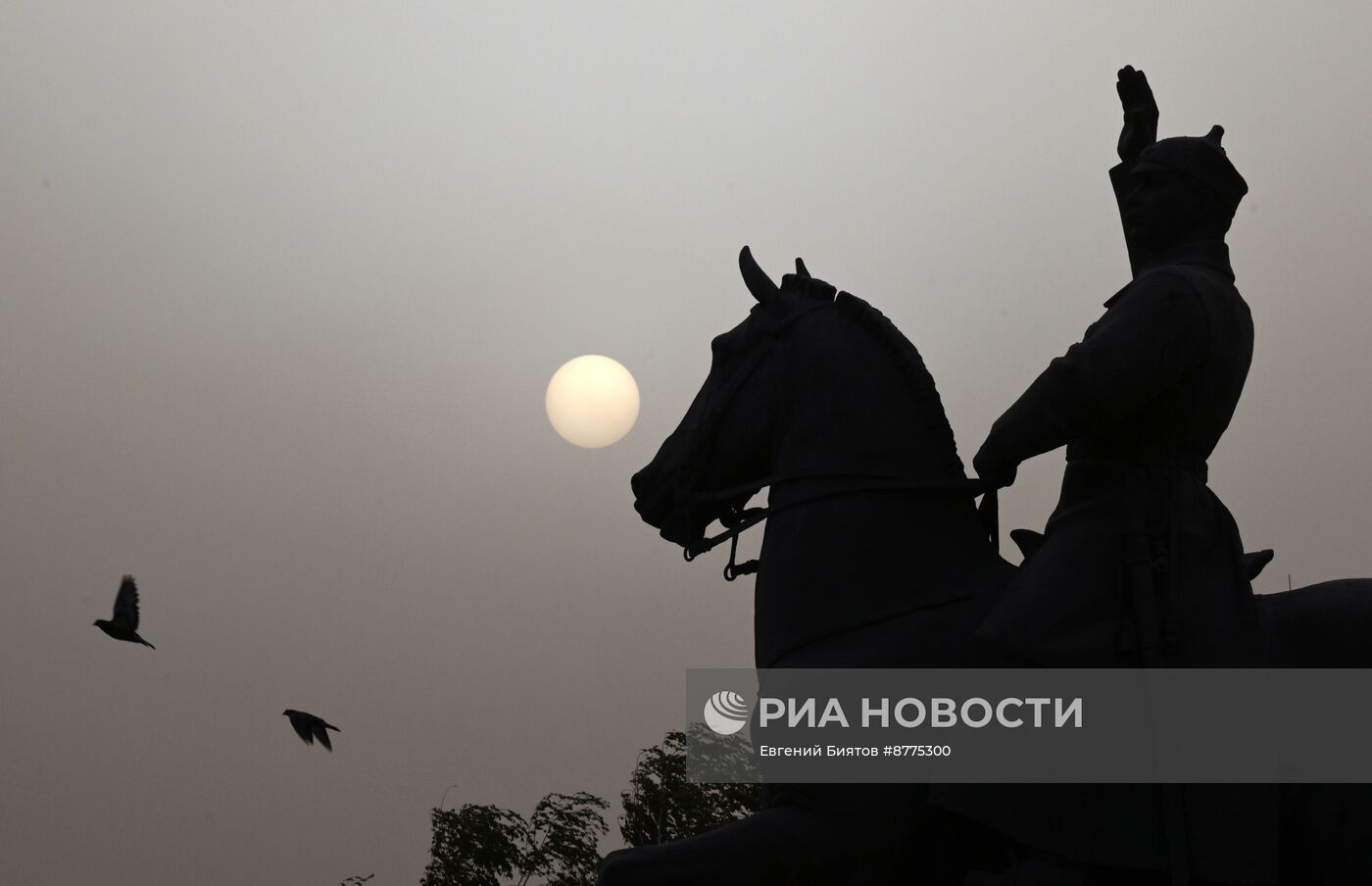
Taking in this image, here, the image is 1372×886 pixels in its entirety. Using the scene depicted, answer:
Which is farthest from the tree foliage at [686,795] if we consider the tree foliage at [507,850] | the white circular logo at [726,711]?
the white circular logo at [726,711]

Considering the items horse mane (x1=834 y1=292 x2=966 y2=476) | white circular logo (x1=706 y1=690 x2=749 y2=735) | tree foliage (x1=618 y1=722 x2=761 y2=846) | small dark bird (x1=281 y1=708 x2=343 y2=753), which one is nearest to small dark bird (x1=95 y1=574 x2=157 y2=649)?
small dark bird (x1=281 y1=708 x2=343 y2=753)

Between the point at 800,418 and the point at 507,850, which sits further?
the point at 507,850

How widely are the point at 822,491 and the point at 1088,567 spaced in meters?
1.09

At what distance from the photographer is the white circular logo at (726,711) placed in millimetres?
7129

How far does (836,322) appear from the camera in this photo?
254 inches

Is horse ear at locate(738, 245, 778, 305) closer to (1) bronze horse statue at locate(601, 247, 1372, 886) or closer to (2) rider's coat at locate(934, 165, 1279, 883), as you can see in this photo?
(1) bronze horse statue at locate(601, 247, 1372, 886)

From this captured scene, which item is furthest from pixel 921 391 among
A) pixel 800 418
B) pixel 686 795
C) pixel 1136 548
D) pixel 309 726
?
pixel 686 795

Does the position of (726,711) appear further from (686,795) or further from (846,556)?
(686,795)

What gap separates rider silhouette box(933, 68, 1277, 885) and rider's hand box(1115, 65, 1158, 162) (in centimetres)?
45

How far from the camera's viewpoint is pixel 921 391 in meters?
6.23

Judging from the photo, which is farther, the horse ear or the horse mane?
the horse ear

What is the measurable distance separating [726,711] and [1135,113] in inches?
124

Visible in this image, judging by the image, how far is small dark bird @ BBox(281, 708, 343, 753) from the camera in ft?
37.7

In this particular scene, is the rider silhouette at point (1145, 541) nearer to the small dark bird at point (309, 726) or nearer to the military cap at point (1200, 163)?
the military cap at point (1200, 163)
